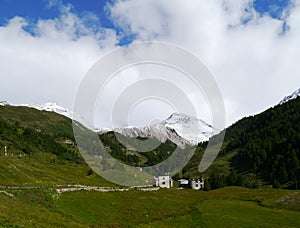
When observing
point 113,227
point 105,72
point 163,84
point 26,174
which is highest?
point 163,84

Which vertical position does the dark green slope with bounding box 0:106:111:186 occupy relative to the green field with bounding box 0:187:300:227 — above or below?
above

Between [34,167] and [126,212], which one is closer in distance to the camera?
[126,212]

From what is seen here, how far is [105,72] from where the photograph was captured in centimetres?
6097

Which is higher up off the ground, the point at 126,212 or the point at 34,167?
the point at 34,167

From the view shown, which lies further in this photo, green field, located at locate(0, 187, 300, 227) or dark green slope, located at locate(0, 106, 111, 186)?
dark green slope, located at locate(0, 106, 111, 186)

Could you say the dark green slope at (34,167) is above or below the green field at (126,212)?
above

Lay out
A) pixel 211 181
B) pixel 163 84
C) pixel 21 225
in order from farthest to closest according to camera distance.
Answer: pixel 211 181, pixel 163 84, pixel 21 225

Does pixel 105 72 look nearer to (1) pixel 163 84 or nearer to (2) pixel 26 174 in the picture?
(1) pixel 163 84

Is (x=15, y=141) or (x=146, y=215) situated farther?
(x=15, y=141)

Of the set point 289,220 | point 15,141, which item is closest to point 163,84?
point 289,220

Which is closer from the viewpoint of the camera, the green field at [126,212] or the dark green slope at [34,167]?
the green field at [126,212]

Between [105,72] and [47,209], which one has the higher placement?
[105,72]

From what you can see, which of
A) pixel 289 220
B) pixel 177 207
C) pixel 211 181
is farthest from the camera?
pixel 211 181

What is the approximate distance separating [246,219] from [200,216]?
827 centimetres
